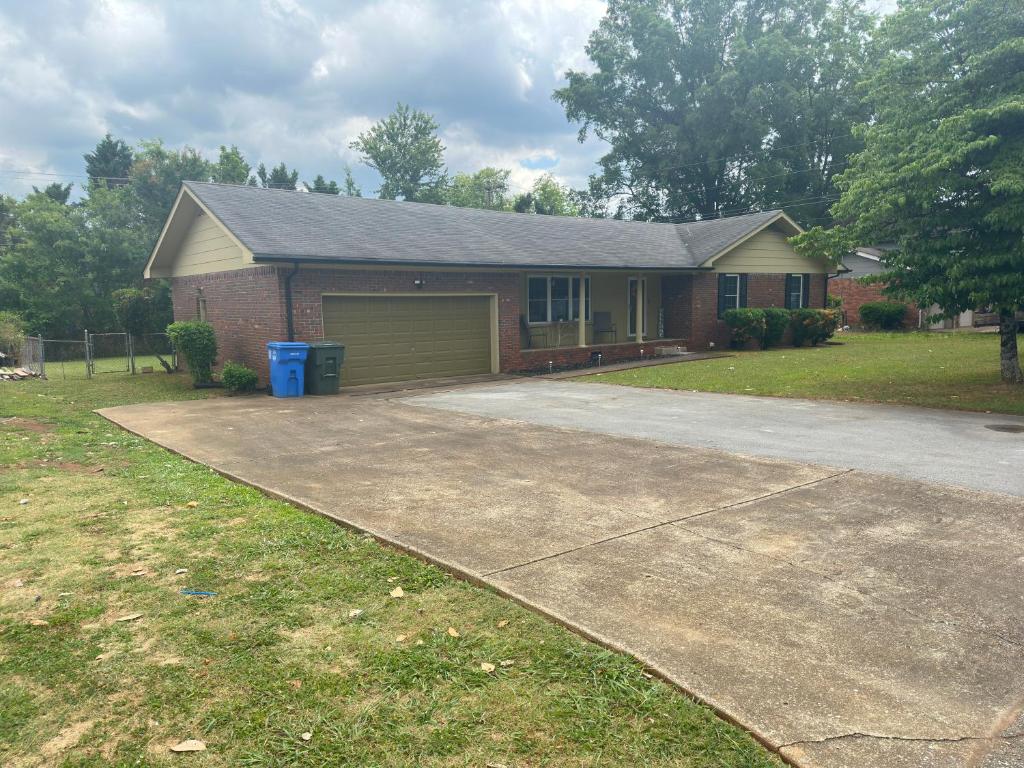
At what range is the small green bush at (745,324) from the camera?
22.9 meters

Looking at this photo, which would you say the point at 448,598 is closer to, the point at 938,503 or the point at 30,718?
the point at 30,718

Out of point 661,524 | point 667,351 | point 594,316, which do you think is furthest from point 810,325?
point 661,524

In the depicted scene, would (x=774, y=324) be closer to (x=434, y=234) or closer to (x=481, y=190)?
(x=434, y=234)

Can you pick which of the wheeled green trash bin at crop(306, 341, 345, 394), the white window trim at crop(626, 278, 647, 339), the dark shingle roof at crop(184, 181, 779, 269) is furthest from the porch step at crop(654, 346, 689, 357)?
the wheeled green trash bin at crop(306, 341, 345, 394)

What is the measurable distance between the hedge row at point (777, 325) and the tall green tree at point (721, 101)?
2035 cm

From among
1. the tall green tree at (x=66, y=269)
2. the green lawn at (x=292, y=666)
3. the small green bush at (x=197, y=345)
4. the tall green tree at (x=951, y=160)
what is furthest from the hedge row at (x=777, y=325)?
the tall green tree at (x=66, y=269)

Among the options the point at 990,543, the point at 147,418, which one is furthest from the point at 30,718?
the point at 147,418

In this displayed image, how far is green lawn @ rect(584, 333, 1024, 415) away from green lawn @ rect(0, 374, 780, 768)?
10658mm

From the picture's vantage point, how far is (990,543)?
5070 mm

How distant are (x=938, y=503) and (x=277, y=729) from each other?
5.68m

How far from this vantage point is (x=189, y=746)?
9.34ft

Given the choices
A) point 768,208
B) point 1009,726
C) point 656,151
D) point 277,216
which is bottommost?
point 1009,726

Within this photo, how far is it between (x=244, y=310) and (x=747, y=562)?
14.2 meters

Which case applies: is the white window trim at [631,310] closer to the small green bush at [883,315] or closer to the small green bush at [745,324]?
the small green bush at [745,324]
